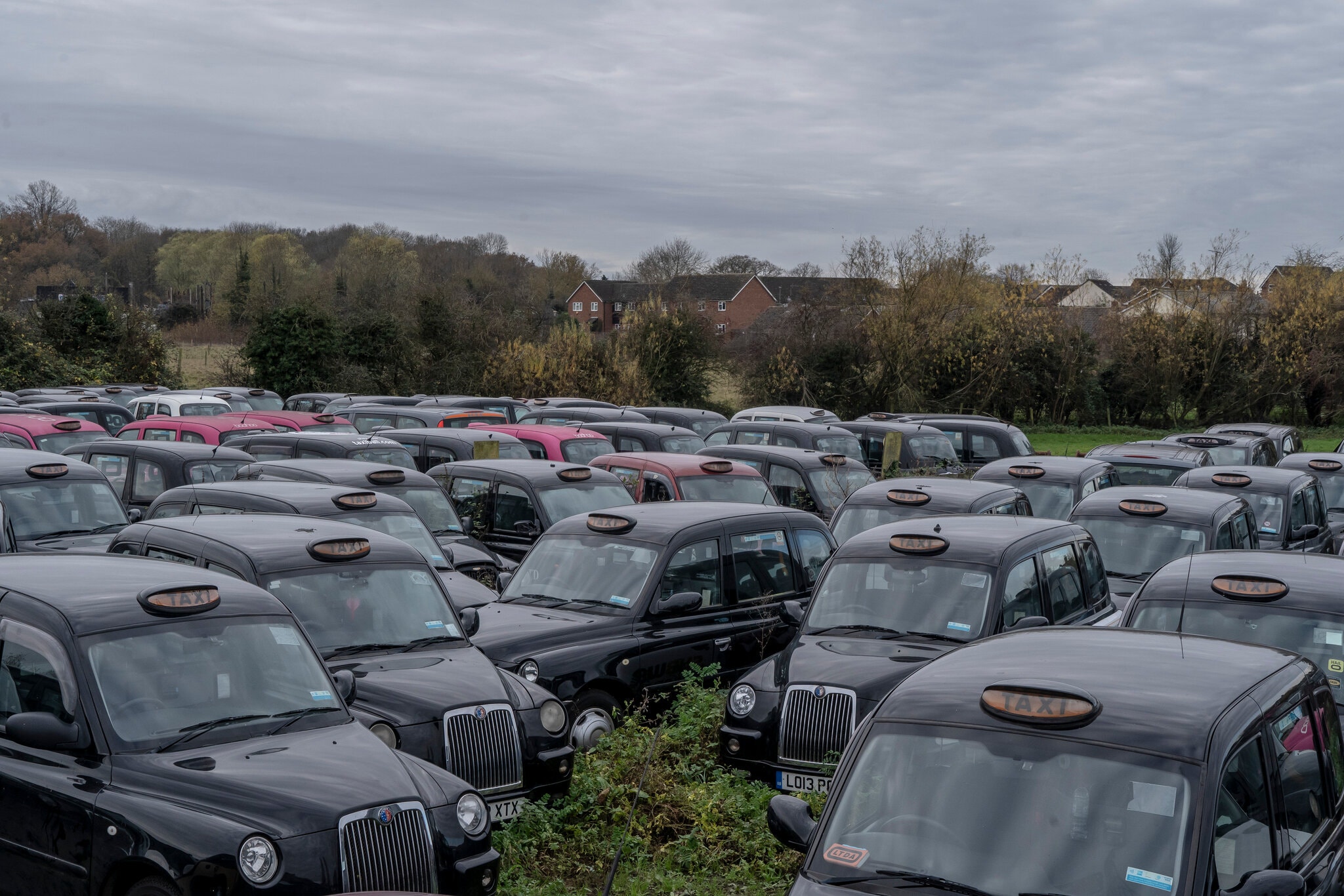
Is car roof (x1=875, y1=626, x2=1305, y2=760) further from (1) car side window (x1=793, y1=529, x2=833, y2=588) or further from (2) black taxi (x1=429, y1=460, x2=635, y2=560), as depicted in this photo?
(2) black taxi (x1=429, y1=460, x2=635, y2=560)

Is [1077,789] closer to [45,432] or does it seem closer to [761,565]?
[761,565]

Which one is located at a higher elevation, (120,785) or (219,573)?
(219,573)

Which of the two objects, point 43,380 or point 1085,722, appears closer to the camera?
point 1085,722

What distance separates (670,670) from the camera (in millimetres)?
9297

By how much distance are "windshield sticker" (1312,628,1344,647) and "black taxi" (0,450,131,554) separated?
9999 millimetres

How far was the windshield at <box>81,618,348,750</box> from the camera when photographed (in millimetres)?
5516

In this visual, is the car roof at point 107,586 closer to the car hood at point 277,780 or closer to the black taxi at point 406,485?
the car hood at point 277,780

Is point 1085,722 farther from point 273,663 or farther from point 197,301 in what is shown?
point 197,301

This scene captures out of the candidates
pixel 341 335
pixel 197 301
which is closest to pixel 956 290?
pixel 341 335

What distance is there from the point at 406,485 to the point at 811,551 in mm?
4446

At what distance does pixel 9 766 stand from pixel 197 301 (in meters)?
83.4

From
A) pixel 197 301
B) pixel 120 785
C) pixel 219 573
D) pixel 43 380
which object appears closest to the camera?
pixel 120 785

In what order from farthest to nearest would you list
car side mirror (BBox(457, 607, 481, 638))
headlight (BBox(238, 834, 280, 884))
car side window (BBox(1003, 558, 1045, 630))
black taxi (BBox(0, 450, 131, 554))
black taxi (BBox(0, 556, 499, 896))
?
1. black taxi (BBox(0, 450, 131, 554))
2. car side window (BBox(1003, 558, 1045, 630))
3. car side mirror (BBox(457, 607, 481, 638))
4. black taxi (BBox(0, 556, 499, 896))
5. headlight (BBox(238, 834, 280, 884))

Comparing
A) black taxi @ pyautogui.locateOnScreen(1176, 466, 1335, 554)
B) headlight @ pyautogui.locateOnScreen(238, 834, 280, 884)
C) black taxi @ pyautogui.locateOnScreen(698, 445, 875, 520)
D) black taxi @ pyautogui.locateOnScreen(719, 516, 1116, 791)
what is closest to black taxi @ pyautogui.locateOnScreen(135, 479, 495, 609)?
black taxi @ pyautogui.locateOnScreen(719, 516, 1116, 791)
